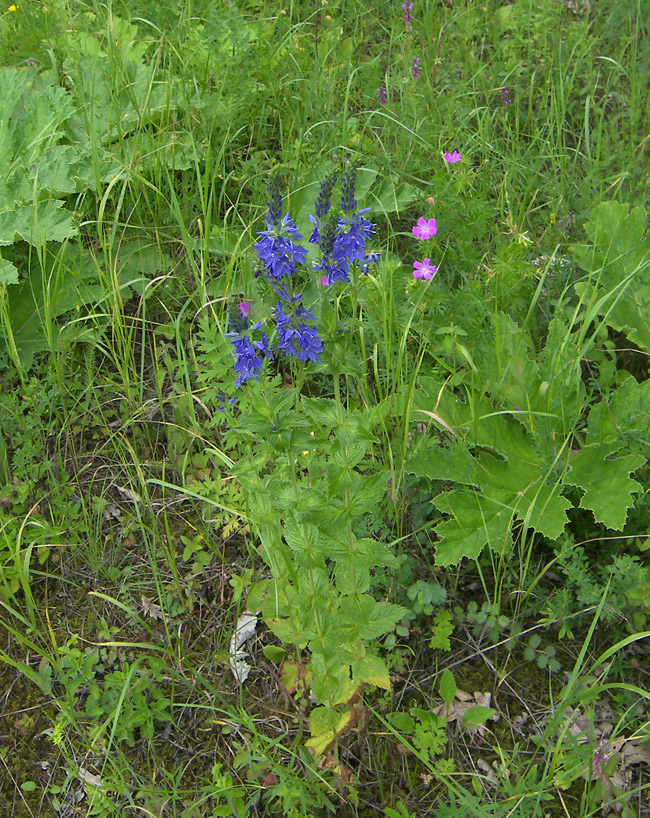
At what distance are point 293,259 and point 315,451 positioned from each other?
2.09ft

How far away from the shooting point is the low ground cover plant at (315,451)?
6.18 ft

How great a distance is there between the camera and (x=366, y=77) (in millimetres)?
3600

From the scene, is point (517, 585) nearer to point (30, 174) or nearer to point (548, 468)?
point (548, 468)

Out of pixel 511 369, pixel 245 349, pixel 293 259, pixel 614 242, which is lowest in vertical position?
pixel 511 369

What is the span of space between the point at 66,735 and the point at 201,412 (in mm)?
1203

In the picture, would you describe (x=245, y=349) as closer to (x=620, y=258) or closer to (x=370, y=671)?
(x=370, y=671)

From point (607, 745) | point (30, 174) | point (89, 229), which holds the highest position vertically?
point (30, 174)

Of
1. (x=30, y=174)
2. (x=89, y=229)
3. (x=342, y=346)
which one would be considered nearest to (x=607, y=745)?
(x=342, y=346)

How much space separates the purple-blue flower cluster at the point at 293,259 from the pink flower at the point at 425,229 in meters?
1.16

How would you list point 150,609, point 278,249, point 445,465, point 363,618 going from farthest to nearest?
point 150,609 < point 445,465 < point 363,618 < point 278,249

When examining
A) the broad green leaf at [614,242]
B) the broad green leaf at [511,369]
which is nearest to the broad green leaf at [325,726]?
the broad green leaf at [511,369]

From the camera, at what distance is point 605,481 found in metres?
2.25

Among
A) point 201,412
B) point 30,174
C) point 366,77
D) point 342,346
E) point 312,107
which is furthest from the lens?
point 366,77

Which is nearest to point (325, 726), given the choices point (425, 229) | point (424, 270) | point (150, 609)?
point (150, 609)
